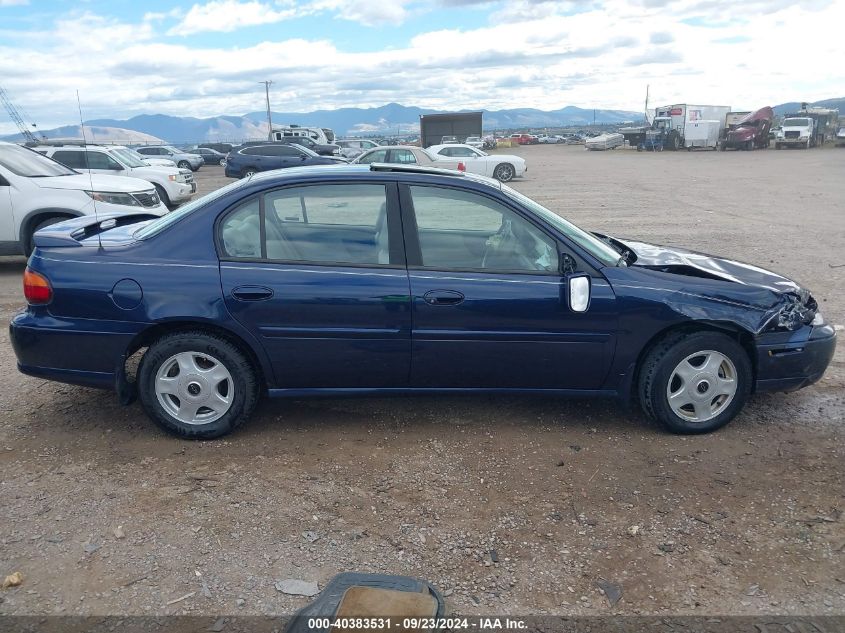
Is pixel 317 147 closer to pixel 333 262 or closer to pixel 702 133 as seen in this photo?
pixel 702 133

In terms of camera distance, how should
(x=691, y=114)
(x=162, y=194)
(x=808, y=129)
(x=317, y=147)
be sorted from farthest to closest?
(x=691, y=114)
(x=808, y=129)
(x=317, y=147)
(x=162, y=194)

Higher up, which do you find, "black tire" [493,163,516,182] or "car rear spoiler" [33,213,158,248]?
"car rear spoiler" [33,213,158,248]

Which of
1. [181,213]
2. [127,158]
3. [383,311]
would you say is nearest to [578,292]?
[383,311]

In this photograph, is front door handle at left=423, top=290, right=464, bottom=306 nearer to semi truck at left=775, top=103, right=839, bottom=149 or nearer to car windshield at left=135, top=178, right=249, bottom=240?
car windshield at left=135, top=178, right=249, bottom=240

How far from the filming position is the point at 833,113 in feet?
166

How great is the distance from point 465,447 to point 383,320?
0.89m

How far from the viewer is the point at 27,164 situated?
352 inches

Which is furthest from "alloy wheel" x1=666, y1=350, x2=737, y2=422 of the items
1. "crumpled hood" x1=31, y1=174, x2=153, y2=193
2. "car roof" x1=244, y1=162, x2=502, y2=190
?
"crumpled hood" x1=31, y1=174, x2=153, y2=193

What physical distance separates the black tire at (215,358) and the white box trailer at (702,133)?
51265mm

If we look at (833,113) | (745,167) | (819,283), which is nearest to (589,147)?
(833,113)

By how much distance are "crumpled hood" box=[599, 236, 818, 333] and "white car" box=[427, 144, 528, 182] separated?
20.1 meters

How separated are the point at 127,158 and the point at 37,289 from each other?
48.7 feet

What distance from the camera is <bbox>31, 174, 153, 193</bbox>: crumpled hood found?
8.65 meters

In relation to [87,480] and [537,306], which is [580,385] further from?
[87,480]
